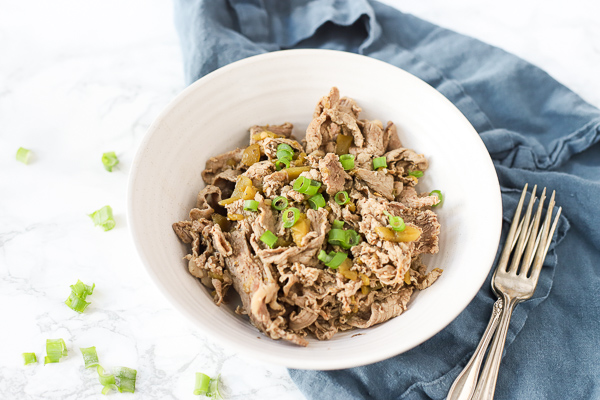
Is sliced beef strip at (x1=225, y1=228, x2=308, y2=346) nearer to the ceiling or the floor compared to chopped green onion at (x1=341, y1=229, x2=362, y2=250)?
nearer to the floor

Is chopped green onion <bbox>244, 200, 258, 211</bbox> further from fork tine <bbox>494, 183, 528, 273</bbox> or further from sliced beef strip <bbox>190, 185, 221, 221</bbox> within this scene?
fork tine <bbox>494, 183, 528, 273</bbox>

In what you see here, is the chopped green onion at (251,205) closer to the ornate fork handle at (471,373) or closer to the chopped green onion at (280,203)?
the chopped green onion at (280,203)

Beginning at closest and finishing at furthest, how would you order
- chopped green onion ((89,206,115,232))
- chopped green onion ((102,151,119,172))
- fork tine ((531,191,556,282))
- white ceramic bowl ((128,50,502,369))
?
1. white ceramic bowl ((128,50,502,369))
2. fork tine ((531,191,556,282))
3. chopped green onion ((89,206,115,232))
4. chopped green onion ((102,151,119,172))

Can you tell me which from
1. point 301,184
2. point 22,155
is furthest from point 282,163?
point 22,155

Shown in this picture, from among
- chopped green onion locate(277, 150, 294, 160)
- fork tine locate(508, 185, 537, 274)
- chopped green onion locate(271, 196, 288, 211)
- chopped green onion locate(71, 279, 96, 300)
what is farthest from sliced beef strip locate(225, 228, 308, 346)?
fork tine locate(508, 185, 537, 274)

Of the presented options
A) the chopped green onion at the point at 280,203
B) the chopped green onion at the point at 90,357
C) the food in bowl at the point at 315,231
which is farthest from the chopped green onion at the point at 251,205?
the chopped green onion at the point at 90,357

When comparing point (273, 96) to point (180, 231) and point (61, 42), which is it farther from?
point (61, 42)

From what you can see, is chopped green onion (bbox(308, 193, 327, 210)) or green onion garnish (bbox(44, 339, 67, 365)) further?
green onion garnish (bbox(44, 339, 67, 365))
